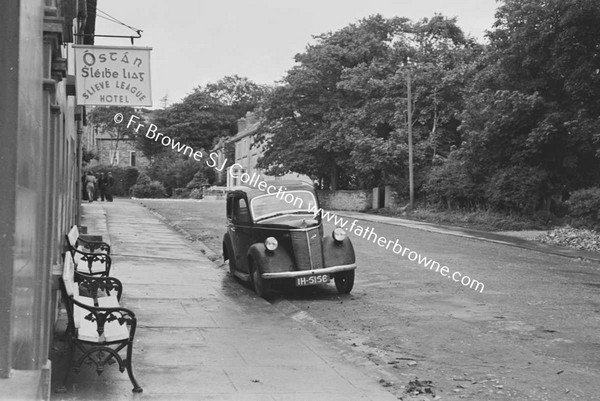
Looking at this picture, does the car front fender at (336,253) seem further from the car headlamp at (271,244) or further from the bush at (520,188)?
the bush at (520,188)

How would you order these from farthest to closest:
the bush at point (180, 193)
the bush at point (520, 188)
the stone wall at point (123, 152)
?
the stone wall at point (123, 152), the bush at point (180, 193), the bush at point (520, 188)

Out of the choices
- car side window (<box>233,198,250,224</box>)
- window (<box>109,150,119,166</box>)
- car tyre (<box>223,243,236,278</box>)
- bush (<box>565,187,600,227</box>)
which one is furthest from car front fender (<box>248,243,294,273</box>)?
window (<box>109,150,119,166</box>)

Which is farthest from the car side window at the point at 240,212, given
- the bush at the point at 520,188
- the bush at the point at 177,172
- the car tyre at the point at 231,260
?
the bush at the point at 177,172

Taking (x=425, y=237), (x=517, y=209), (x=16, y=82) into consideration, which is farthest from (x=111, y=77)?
(x=517, y=209)

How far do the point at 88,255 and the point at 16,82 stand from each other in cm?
697

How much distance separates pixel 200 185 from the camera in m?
69.9

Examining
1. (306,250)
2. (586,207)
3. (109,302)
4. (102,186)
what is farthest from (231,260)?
(102,186)

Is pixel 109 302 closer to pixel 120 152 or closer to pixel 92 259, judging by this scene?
pixel 92 259

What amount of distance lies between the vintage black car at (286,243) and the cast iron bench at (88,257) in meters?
2.75

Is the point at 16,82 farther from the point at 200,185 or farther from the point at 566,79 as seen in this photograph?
the point at 200,185

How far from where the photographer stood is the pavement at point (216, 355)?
643cm

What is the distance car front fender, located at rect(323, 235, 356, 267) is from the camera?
1284cm

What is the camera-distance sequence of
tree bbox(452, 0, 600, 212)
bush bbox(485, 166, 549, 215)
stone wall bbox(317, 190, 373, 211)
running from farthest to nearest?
stone wall bbox(317, 190, 373, 211) → bush bbox(485, 166, 549, 215) → tree bbox(452, 0, 600, 212)

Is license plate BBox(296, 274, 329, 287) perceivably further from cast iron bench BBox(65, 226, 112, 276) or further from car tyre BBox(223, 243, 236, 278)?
cast iron bench BBox(65, 226, 112, 276)
